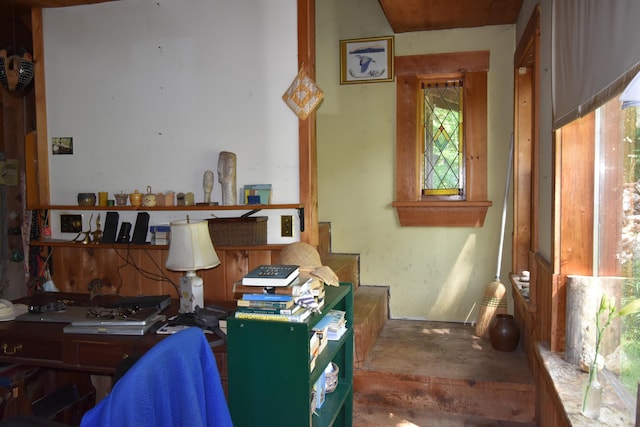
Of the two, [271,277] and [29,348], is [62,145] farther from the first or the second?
[271,277]

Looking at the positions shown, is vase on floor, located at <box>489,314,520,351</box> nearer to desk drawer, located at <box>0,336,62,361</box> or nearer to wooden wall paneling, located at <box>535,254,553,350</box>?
wooden wall paneling, located at <box>535,254,553,350</box>

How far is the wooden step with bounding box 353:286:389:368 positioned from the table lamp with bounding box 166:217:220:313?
1.15 metres

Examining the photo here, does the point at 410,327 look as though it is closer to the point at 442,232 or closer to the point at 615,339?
the point at 442,232

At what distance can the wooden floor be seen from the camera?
111 inches

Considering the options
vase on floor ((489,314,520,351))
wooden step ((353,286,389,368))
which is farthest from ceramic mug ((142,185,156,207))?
vase on floor ((489,314,520,351))

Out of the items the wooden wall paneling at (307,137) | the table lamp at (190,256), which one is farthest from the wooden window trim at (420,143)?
the table lamp at (190,256)

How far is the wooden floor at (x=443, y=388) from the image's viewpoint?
2820 mm

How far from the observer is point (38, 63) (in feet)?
9.71

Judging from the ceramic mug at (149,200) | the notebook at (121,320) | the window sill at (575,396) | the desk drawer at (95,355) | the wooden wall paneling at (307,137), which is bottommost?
the window sill at (575,396)

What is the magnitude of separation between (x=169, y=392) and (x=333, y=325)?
1.03m

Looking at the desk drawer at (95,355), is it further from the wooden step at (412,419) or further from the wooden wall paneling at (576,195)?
the wooden wall paneling at (576,195)

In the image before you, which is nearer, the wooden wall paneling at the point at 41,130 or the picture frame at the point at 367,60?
the wooden wall paneling at the point at 41,130

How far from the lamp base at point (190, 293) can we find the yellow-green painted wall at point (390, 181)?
195 centimetres

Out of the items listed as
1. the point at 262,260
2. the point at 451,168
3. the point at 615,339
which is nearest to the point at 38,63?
the point at 262,260
